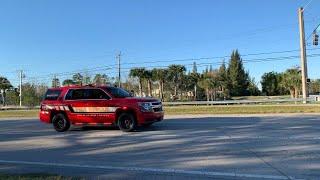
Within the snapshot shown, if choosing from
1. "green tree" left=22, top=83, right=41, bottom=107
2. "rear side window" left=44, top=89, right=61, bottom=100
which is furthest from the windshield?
"green tree" left=22, top=83, right=41, bottom=107

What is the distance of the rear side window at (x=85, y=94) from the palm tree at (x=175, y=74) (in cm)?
7835

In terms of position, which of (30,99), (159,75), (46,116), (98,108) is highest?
(159,75)

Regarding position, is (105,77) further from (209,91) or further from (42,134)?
(42,134)

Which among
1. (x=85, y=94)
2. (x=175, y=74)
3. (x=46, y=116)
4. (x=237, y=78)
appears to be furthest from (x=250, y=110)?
(x=237, y=78)

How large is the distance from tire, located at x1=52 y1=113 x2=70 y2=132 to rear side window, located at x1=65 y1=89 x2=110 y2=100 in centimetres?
82

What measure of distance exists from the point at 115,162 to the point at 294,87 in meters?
78.2

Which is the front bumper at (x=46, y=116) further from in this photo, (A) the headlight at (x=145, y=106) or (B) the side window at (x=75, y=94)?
(A) the headlight at (x=145, y=106)

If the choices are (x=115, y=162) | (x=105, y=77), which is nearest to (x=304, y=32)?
(x=115, y=162)

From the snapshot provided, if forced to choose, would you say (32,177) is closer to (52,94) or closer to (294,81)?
(52,94)

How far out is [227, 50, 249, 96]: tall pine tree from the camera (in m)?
123

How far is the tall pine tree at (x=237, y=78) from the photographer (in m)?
123

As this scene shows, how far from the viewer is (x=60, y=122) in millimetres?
20547

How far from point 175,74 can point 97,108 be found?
80298 mm

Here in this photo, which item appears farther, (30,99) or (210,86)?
(210,86)
